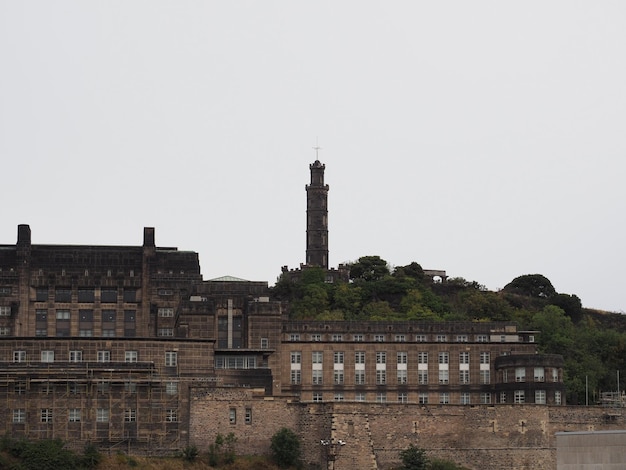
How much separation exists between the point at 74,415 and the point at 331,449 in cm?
1889

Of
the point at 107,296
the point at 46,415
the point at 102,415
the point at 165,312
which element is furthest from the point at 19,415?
the point at 107,296

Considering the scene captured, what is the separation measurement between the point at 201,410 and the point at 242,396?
3.24m

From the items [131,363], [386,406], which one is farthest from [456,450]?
[131,363]

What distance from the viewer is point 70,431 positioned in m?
117

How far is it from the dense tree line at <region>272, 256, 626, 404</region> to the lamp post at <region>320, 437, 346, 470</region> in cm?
3416

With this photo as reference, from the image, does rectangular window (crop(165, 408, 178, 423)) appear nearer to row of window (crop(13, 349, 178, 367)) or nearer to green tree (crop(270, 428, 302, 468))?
row of window (crop(13, 349, 178, 367))

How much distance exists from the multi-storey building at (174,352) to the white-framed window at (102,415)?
0.07 metres

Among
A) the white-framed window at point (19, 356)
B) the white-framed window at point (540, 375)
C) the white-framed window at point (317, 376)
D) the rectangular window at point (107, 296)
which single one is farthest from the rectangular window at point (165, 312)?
the white-framed window at point (540, 375)

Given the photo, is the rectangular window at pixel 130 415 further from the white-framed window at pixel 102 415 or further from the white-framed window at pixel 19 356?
the white-framed window at pixel 19 356

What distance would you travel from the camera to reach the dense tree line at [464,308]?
15375cm

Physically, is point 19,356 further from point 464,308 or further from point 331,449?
point 464,308

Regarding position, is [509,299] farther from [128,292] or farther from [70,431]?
[70,431]

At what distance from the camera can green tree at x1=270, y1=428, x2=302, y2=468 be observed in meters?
117

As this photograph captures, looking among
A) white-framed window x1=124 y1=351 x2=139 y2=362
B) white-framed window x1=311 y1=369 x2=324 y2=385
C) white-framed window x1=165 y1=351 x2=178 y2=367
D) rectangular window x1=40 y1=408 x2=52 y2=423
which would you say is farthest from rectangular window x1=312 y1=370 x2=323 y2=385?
rectangular window x1=40 y1=408 x2=52 y2=423
